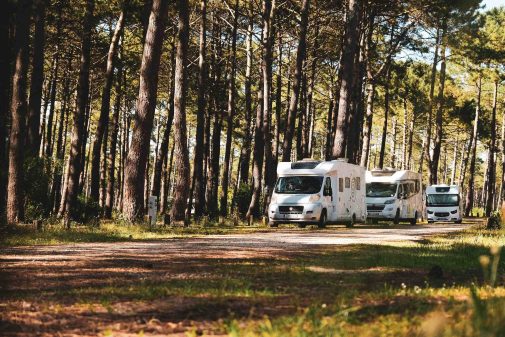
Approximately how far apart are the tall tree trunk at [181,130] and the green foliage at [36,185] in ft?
14.7

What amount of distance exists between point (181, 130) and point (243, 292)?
1765cm

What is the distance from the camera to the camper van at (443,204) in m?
40.8

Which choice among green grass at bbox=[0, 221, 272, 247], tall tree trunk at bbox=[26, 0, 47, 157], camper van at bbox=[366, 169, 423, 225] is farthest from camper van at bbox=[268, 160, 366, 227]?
tall tree trunk at bbox=[26, 0, 47, 157]

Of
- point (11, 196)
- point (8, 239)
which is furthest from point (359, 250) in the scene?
point (11, 196)

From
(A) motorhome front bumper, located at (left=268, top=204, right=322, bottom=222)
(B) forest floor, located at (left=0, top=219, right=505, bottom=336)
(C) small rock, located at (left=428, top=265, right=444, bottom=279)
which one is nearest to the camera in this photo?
(B) forest floor, located at (left=0, top=219, right=505, bottom=336)

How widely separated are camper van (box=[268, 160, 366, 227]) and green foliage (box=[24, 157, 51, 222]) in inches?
332

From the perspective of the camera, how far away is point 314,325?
192 inches

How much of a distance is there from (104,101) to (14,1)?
1316cm

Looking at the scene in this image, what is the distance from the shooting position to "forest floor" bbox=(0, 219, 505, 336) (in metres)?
5.06

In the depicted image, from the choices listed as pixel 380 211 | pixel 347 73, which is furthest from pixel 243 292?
pixel 380 211

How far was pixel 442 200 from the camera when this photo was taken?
41.9 metres

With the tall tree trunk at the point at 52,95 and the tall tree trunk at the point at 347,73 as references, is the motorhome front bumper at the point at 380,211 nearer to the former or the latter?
the tall tree trunk at the point at 347,73

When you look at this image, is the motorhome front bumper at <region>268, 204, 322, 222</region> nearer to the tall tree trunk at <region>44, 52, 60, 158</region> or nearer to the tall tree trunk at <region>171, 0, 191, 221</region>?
the tall tree trunk at <region>171, 0, 191, 221</region>

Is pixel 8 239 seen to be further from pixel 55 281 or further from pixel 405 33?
pixel 405 33
